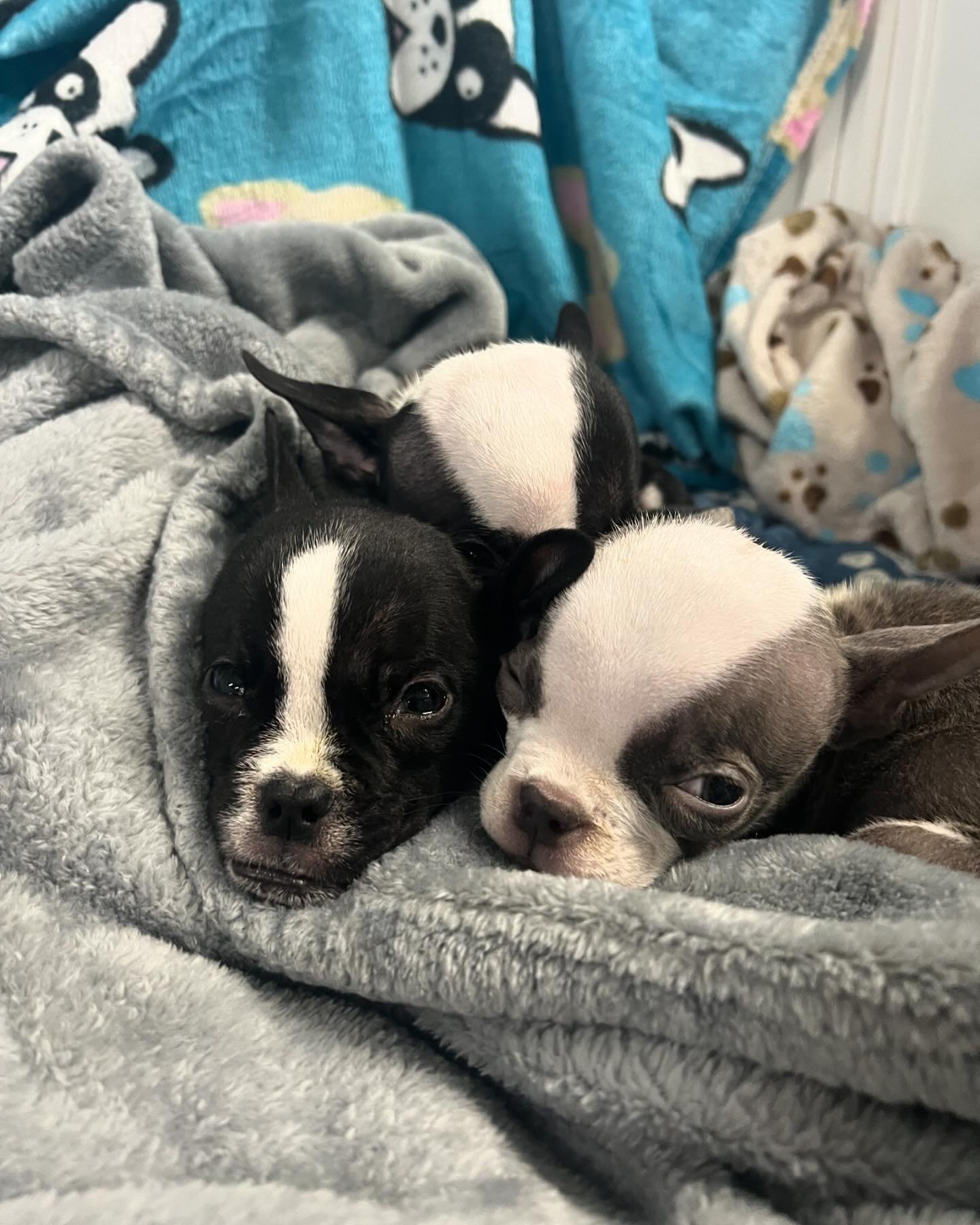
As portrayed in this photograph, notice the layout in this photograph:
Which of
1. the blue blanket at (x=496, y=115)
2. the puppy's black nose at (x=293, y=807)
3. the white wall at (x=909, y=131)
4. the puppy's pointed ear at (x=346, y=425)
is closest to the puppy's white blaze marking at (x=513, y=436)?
the puppy's pointed ear at (x=346, y=425)

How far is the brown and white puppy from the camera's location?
126 cm

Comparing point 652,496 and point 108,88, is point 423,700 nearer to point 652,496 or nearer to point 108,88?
point 652,496

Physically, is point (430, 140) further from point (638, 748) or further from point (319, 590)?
point (638, 748)

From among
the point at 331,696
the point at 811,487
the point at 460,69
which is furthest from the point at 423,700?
the point at 460,69

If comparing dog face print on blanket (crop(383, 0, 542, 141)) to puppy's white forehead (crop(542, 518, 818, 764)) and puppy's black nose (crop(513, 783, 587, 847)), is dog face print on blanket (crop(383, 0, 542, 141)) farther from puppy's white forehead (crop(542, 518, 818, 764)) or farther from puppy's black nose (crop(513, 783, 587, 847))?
puppy's black nose (crop(513, 783, 587, 847))

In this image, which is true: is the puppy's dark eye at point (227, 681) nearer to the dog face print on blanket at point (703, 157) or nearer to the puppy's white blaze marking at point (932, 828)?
the puppy's white blaze marking at point (932, 828)

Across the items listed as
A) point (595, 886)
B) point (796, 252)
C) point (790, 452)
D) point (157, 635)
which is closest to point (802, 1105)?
point (595, 886)

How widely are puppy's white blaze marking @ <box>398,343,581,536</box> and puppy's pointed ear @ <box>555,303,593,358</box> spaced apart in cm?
35

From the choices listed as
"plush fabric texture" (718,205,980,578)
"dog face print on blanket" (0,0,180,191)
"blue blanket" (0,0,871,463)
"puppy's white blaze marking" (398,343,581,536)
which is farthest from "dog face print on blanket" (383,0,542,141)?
"puppy's white blaze marking" (398,343,581,536)

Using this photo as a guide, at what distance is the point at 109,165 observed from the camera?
193cm

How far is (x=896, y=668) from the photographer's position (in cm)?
139

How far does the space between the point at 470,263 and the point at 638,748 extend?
1431 millimetres

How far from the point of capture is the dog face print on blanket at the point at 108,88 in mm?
2203

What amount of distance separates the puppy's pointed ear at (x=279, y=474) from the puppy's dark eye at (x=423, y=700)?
0.42 meters
